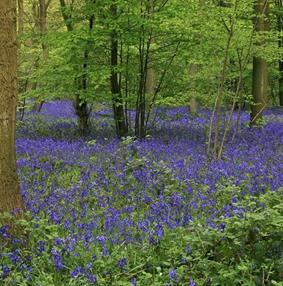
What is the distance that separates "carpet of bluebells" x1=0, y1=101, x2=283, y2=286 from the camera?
4.73 m

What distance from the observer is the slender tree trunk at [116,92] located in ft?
44.7

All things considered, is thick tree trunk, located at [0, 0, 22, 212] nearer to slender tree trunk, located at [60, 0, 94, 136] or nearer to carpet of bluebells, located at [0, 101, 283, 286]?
carpet of bluebells, located at [0, 101, 283, 286]

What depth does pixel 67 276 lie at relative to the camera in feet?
15.2

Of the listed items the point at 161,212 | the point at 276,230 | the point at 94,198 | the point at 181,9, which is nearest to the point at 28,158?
the point at 94,198

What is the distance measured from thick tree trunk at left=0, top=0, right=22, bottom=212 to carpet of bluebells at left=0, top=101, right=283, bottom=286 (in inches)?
19.1

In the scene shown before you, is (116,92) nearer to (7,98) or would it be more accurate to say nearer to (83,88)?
(83,88)

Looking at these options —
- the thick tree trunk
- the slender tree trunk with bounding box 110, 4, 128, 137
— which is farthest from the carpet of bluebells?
the slender tree trunk with bounding box 110, 4, 128, 137

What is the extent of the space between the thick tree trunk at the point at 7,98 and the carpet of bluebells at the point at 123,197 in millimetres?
486

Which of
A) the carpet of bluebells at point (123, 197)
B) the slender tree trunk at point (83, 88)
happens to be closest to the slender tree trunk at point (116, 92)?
the slender tree trunk at point (83, 88)

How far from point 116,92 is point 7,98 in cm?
923

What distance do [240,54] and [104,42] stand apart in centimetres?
367

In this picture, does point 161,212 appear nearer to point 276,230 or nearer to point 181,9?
point 276,230

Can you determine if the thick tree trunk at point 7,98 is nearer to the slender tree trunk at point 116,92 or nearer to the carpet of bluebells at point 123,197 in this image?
the carpet of bluebells at point 123,197

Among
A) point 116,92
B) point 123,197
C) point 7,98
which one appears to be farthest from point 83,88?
point 7,98
